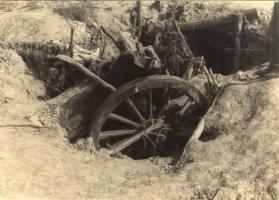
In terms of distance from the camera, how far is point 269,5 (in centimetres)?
998

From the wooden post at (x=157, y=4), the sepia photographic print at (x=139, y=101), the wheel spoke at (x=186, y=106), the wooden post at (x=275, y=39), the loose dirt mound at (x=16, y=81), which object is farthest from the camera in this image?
the wooden post at (x=157, y=4)

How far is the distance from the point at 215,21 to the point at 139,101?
2.21 meters

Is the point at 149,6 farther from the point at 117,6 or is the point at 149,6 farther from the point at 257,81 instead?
the point at 257,81

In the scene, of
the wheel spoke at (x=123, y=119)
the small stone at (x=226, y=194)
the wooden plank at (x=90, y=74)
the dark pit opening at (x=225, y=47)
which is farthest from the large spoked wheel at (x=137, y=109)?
the small stone at (x=226, y=194)

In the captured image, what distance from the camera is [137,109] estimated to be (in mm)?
8195

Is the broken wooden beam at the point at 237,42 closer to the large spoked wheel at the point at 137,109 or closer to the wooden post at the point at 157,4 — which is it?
the large spoked wheel at the point at 137,109

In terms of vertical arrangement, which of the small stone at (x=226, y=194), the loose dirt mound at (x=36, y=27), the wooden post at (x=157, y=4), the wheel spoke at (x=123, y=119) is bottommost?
the wheel spoke at (x=123, y=119)

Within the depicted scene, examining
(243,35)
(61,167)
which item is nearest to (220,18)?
(243,35)

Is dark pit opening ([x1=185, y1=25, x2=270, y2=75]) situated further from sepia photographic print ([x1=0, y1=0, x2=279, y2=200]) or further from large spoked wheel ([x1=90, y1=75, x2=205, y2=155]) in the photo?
large spoked wheel ([x1=90, y1=75, x2=205, y2=155])

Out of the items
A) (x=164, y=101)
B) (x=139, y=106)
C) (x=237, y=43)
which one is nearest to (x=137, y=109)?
(x=139, y=106)

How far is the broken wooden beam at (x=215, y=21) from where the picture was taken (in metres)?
9.38

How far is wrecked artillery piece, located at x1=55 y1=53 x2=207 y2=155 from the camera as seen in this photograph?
7.81 metres

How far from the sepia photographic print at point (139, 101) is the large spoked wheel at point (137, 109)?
2 centimetres

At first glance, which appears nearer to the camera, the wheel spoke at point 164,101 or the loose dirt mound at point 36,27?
the wheel spoke at point 164,101
